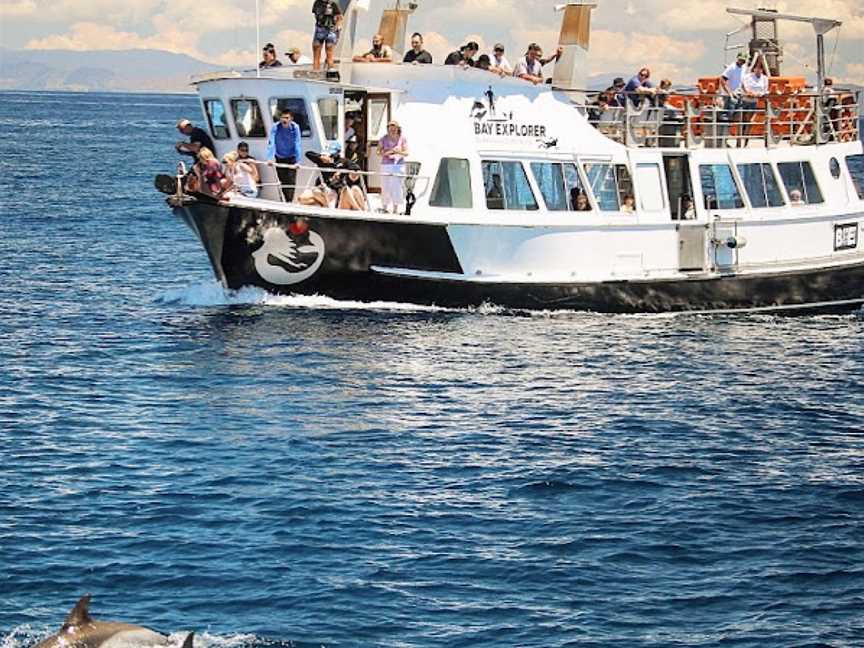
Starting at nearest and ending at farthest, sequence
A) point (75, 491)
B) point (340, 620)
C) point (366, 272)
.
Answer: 1. point (340, 620)
2. point (75, 491)
3. point (366, 272)

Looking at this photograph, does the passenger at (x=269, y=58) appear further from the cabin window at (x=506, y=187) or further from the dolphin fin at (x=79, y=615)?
the dolphin fin at (x=79, y=615)

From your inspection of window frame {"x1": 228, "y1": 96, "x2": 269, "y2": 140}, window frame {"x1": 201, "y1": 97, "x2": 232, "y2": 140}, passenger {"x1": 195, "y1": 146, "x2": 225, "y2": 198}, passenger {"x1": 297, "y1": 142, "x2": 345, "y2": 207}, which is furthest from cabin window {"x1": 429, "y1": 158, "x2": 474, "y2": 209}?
window frame {"x1": 201, "y1": 97, "x2": 232, "y2": 140}

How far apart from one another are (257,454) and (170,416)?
3.04 m

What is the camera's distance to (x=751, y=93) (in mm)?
40188

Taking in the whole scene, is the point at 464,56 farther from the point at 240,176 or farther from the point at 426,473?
the point at 426,473

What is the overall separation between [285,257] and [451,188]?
4.13 metres

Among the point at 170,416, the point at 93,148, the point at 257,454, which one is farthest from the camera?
the point at 93,148

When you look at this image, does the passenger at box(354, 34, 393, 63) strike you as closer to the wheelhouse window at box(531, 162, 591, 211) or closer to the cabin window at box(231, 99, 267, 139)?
the cabin window at box(231, 99, 267, 139)

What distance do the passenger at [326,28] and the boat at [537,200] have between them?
0.31 metres

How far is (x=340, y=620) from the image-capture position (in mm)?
18500

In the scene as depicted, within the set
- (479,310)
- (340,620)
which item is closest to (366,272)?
(479,310)

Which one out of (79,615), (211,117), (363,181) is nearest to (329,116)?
(363,181)

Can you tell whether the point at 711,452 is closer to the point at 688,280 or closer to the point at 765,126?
the point at 688,280

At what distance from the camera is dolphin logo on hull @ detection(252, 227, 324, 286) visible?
115ft
